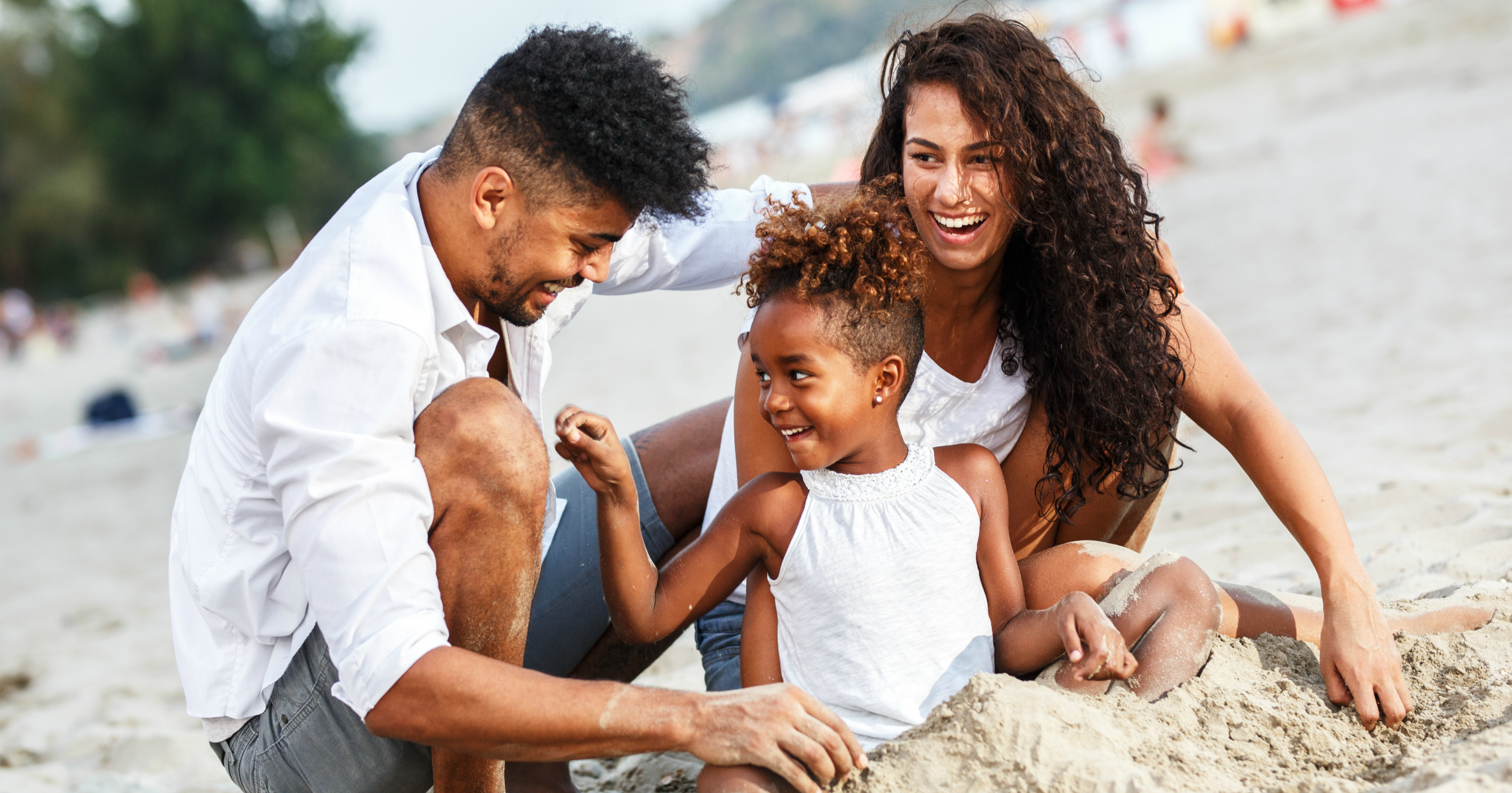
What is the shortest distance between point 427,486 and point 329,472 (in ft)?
0.63

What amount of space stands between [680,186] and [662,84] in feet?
0.74

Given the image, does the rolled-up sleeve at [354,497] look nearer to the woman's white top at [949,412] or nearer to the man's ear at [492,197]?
the man's ear at [492,197]

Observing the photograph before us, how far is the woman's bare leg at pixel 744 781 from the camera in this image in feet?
6.22

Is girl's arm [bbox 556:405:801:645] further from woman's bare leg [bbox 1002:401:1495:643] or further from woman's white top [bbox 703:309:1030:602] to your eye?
woman's bare leg [bbox 1002:401:1495:643]

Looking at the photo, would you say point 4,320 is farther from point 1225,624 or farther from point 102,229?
point 1225,624

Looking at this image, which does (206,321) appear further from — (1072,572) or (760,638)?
(1072,572)

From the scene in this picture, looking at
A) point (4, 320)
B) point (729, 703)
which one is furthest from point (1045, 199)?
point (4, 320)

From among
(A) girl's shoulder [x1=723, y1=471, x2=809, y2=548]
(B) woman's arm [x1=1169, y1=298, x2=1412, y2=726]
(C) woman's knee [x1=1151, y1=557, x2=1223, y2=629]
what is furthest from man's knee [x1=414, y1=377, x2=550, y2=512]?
(B) woman's arm [x1=1169, y1=298, x2=1412, y2=726]

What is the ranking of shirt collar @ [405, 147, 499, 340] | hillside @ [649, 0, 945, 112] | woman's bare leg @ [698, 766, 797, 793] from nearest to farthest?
1. woman's bare leg @ [698, 766, 797, 793]
2. shirt collar @ [405, 147, 499, 340]
3. hillside @ [649, 0, 945, 112]

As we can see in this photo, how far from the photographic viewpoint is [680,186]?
2314 mm

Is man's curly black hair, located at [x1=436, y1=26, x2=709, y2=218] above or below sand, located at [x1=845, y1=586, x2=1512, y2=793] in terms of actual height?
above

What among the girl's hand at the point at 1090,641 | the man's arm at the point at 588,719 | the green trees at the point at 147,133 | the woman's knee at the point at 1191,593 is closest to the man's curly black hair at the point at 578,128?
the man's arm at the point at 588,719

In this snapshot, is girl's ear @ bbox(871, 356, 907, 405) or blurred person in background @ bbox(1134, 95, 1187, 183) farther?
blurred person in background @ bbox(1134, 95, 1187, 183)

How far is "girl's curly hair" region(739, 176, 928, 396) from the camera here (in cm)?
223
